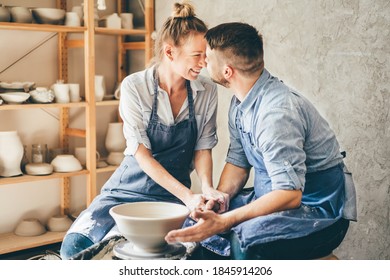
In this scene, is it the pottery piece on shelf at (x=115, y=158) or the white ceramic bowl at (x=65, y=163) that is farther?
the pottery piece on shelf at (x=115, y=158)

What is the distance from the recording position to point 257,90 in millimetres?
1603

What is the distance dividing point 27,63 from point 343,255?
2.08 metres

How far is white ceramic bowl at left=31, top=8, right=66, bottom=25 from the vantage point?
9.34ft

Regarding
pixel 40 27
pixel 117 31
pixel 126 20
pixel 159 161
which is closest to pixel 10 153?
pixel 40 27

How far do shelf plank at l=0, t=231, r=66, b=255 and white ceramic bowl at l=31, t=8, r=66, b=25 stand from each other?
3.94ft

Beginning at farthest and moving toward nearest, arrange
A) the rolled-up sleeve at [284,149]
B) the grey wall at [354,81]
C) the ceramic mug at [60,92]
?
the ceramic mug at [60,92] < the grey wall at [354,81] < the rolled-up sleeve at [284,149]

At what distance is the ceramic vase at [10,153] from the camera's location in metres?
2.77

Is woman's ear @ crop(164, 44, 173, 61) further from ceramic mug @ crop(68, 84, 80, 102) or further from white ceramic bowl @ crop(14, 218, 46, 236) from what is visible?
white ceramic bowl @ crop(14, 218, 46, 236)

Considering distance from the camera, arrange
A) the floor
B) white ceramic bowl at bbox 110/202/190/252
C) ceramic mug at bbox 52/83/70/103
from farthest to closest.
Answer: ceramic mug at bbox 52/83/70/103
the floor
white ceramic bowl at bbox 110/202/190/252

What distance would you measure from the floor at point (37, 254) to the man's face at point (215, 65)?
5.36ft

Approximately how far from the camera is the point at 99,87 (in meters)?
3.12

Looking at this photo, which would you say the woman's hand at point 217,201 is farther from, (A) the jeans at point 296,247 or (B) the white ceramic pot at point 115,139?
(B) the white ceramic pot at point 115,139

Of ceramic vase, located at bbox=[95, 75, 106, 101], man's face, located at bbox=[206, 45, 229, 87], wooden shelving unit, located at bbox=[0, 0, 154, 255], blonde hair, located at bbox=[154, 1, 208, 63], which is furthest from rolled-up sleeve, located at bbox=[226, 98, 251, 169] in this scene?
ceramic vase, located at bbox=[95, 75, 106, 101]

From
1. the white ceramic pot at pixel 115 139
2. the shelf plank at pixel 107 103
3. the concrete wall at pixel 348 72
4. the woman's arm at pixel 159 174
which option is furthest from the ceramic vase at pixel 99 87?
the woman's arm at pixel 159 174
